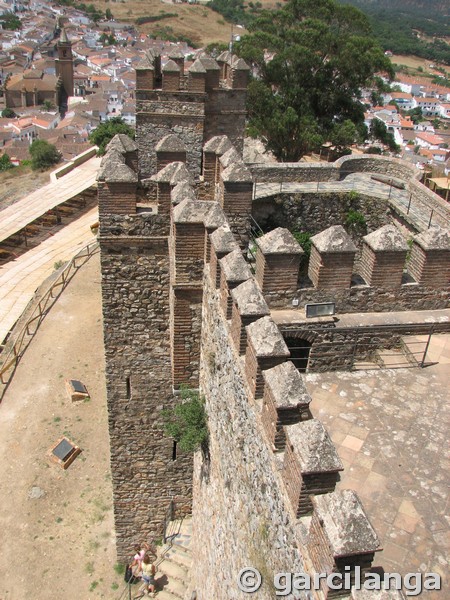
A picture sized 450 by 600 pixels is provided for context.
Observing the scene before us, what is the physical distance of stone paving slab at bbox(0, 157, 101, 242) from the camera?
2537cm

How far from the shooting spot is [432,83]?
444ft

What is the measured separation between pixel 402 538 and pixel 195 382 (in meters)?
4.70

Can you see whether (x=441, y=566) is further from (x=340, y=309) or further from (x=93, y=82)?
(x=93, y=82)

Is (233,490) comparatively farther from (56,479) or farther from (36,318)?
(36,318)

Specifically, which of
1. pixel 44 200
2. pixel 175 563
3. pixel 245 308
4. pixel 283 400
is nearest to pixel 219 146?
pixel 245 308

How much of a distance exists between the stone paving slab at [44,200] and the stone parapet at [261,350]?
2079cm

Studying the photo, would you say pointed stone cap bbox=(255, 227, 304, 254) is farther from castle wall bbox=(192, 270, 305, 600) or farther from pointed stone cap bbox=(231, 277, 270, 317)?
pointed stone cap bbox=(231, 277, 270, 317)

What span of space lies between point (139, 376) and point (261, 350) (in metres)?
4.98

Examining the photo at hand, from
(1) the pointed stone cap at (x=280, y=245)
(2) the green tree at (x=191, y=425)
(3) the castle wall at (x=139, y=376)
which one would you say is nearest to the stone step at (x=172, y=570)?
(3) the castle wall at (x=139, y=376)

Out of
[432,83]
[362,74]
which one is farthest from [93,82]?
[362,74]

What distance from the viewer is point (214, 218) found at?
22.3 feet

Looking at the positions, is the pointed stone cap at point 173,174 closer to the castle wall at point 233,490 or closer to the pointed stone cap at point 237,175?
the pointed stone cap at point 237,175

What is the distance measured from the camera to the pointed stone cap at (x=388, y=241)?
6.75 meters

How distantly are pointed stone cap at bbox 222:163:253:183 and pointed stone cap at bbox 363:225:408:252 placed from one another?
1781 millimetres
